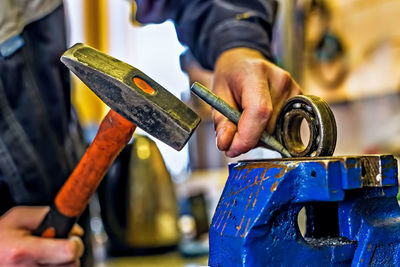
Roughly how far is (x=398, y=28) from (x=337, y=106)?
1.71 ft

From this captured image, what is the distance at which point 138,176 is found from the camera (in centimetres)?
148

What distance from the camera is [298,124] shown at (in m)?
0.67

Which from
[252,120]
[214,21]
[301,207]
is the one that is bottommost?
[301,207]

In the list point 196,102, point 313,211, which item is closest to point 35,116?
point 313,211

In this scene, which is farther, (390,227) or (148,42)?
(148,42)

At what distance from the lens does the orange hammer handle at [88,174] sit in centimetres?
68

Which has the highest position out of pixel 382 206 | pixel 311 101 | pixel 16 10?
pixel 16 10

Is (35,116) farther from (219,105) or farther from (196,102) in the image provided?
(196,102)

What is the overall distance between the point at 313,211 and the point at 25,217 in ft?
1.78

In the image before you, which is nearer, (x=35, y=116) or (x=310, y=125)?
(x=310, y=125)

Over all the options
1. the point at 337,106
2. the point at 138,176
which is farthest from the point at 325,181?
the point at 337,106

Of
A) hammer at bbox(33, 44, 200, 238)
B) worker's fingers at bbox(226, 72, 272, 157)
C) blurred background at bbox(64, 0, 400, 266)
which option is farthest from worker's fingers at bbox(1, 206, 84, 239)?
blurred background at bbox(64, 0, 400, 266)

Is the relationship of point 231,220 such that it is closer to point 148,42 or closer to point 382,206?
point 382,206

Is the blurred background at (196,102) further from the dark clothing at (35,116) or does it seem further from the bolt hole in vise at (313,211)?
the bolt hole in vise at (313,211)
